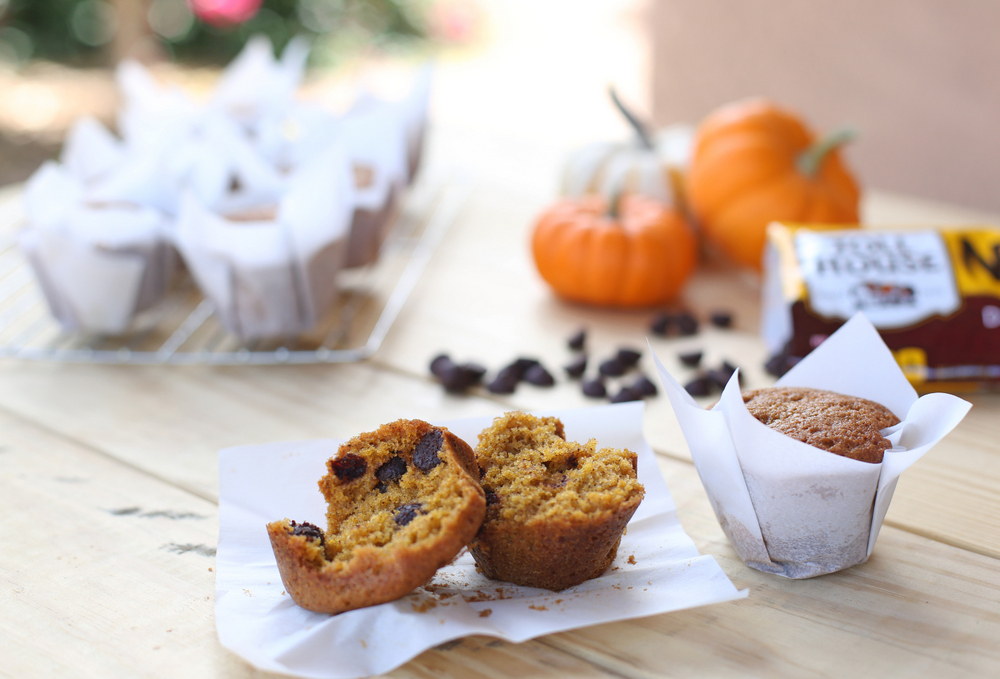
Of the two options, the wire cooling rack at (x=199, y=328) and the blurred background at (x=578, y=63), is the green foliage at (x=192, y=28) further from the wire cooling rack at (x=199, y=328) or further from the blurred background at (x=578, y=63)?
the wire cooling rack at (x=199, y=328)

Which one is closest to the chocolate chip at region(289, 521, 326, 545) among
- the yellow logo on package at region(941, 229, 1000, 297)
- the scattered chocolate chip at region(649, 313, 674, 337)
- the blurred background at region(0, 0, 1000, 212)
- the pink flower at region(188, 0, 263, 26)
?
the scattered chocolate chip at region(649, 313, 674, 337)

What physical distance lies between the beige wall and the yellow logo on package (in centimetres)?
136

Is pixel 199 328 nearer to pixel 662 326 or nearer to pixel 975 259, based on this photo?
pixel 662 326

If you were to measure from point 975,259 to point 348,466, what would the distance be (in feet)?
3.41

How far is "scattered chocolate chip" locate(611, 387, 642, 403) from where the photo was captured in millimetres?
1278

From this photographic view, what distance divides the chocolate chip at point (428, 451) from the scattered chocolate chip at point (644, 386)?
52 cm

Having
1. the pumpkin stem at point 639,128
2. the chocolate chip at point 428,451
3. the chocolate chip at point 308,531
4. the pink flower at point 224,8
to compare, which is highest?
the pink flower at point 224,8

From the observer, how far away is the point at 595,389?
4.35 feet

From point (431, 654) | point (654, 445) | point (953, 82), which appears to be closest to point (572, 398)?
point (654, 445)

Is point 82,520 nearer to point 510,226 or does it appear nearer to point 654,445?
point 654,445

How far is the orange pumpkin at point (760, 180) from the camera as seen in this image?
1696 millimetres

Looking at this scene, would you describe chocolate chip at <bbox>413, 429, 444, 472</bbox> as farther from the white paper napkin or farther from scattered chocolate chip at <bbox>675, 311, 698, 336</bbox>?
scattered chocolate chip at <bbox>675, 311, 698, 336</bbox>

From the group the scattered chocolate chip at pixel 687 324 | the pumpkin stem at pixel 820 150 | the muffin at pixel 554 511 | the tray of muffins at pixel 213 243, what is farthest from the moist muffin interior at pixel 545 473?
the pumpkin stem at pixel 820 150

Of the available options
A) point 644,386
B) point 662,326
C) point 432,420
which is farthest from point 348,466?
point 662,326
